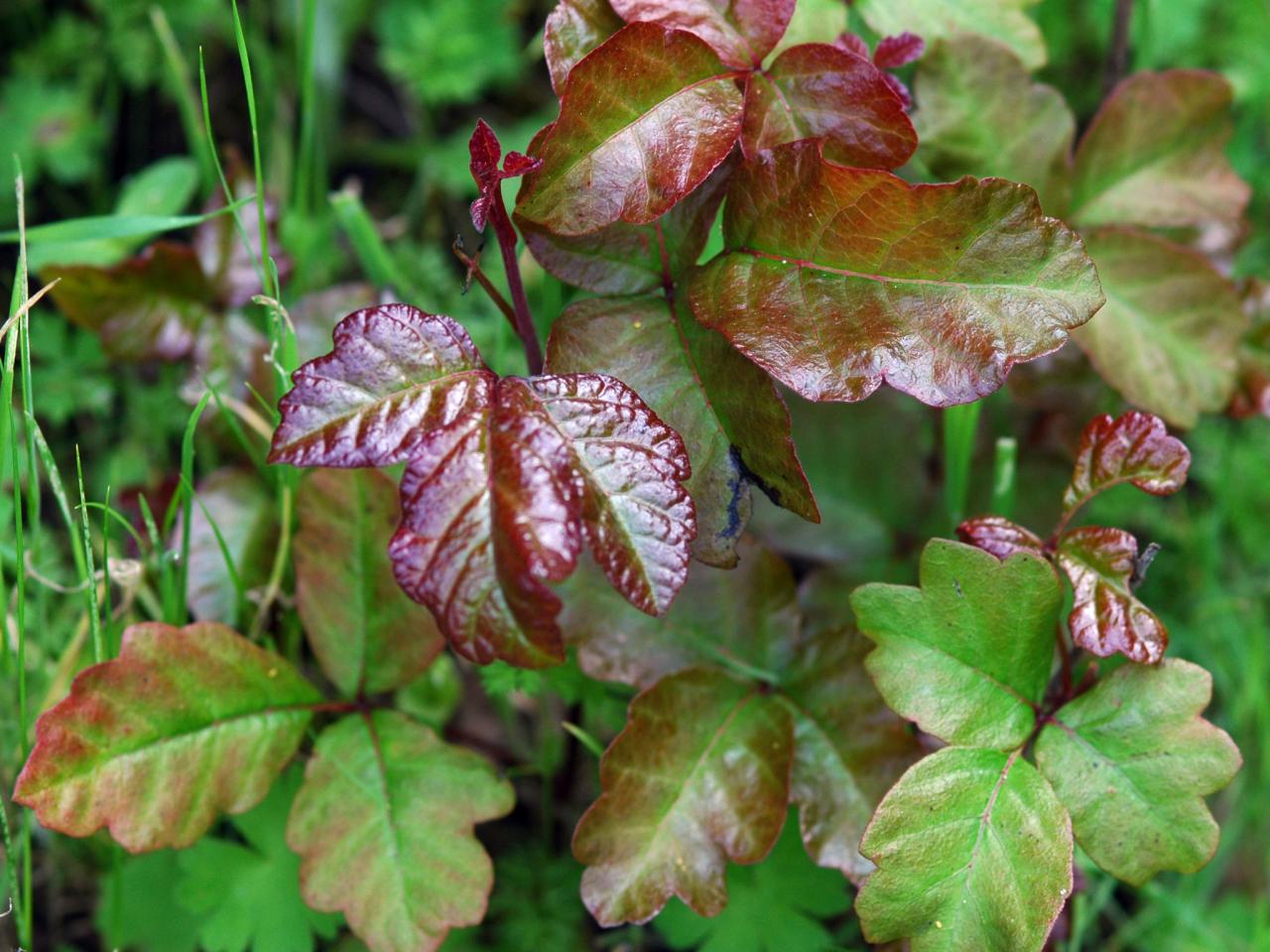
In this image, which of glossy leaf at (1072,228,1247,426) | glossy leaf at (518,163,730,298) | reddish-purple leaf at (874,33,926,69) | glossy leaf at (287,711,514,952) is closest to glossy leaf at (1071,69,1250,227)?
glossy leaf at (1072,228,1247,426)

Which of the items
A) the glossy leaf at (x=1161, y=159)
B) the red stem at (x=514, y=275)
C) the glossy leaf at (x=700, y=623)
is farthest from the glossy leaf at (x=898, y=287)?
the glossy leaf at (x=1161, y=159)

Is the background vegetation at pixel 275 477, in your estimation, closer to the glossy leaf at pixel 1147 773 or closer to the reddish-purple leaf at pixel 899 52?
the reddish-purple leaf at pixel 899 52

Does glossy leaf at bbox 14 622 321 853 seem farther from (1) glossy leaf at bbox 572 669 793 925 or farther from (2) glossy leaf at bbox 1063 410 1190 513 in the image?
(2) glossy leaf at bbox 1063 410 1190 513

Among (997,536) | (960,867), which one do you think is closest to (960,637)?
(997,536)

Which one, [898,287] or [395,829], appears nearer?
[898,287]

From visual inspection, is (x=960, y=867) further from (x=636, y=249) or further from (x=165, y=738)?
(x=165, y=738)

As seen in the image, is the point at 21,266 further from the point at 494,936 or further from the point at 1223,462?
the point at 1223,462
